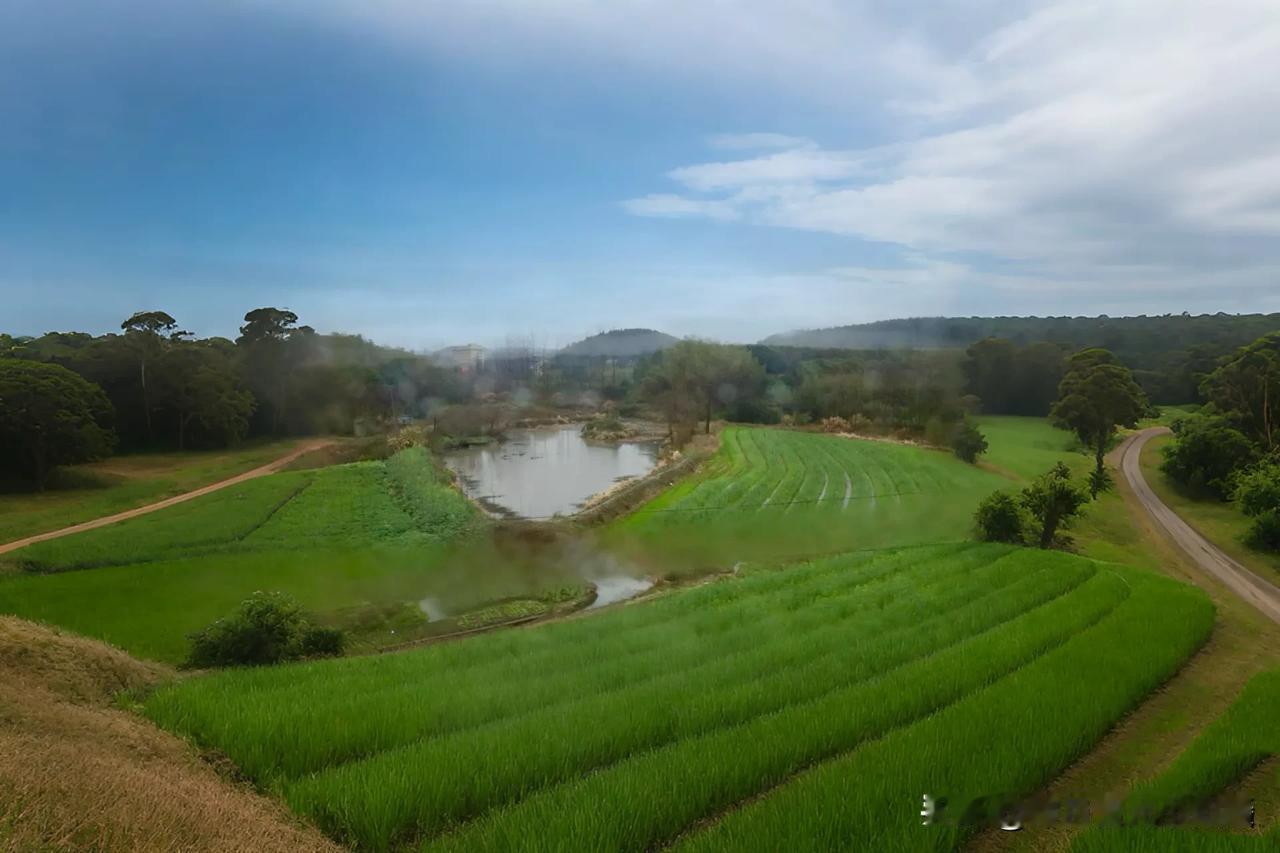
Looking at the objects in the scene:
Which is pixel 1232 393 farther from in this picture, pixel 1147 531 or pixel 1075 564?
pixel 1075 564

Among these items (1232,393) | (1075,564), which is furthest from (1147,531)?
(1232,393)

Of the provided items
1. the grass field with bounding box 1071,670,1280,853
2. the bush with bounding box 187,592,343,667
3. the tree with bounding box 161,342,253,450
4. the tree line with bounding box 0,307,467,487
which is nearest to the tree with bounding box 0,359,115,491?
the tree line with bounding box 0,307,467,487

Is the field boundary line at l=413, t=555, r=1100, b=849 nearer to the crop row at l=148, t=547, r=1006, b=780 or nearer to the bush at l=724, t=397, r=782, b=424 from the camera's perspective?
the crop row at l=148, t=547, r=1006, b=780

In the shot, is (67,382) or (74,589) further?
(67,382)

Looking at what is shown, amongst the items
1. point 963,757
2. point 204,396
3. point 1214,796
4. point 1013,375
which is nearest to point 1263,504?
point 1013,375

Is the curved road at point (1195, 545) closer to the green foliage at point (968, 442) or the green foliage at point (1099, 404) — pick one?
the green foliage at point (1099, 404)

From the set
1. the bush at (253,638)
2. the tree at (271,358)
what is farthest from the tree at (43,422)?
the bush at (253,638)
